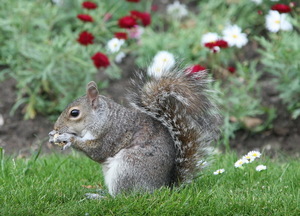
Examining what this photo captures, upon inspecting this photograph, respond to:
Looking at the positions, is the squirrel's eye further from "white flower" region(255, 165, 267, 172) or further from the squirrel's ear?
A: "white flower" region(255, 165, 267, 172)

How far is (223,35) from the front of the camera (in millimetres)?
6012

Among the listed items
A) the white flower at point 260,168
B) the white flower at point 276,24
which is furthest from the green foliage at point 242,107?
the white flower at point 260,168

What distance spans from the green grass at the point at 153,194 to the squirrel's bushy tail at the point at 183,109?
0.22 meters

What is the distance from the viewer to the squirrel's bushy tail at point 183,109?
3611 millimetres

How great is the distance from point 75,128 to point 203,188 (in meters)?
0.88

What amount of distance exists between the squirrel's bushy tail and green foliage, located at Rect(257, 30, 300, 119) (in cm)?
199

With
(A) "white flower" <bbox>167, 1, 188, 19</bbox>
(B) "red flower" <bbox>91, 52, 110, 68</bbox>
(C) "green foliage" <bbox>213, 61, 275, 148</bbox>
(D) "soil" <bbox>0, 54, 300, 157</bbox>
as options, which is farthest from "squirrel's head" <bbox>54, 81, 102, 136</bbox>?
(A) "white flower" <bbox>167, 1, 188, 19</bbox>

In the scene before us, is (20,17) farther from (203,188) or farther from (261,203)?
(261,203)

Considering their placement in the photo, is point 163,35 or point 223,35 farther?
point 163,35

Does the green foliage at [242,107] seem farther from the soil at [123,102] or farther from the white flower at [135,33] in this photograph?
the white flower at [135,33]

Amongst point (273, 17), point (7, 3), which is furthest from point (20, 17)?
point (273, 17)

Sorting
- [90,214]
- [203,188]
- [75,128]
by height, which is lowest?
[203,188]

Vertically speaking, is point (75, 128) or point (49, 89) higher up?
point (75, 128)

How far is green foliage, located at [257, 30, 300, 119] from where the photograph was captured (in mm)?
5551
